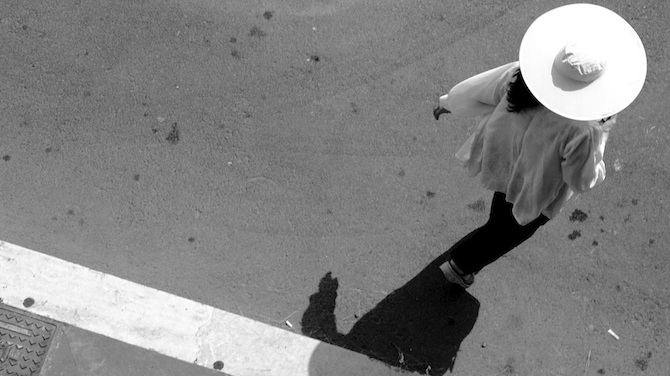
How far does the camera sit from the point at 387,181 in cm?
430

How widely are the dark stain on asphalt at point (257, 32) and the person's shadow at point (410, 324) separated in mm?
1677

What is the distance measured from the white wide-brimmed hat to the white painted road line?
2.06 metres

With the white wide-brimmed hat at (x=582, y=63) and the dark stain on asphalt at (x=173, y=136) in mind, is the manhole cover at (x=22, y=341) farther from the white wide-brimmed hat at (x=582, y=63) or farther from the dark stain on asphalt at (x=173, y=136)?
the white wide-brimmed hat at (x=582, y=63)

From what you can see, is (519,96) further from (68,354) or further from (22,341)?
(22,341)

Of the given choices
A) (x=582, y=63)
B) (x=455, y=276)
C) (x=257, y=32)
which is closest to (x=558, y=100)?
(x=582, y=63)

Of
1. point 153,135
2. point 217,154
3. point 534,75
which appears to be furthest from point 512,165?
point 153,135

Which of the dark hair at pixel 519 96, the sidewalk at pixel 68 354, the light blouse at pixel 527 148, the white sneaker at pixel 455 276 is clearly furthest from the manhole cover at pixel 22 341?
the dark hair at pixel 519 96

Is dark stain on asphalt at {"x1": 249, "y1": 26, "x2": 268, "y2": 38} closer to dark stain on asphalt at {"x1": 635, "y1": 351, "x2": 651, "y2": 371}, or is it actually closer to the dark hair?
the dark hair

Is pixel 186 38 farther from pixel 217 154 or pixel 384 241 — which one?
pixel 384 241

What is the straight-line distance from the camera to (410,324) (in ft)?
13.5

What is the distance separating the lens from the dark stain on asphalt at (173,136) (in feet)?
14.6

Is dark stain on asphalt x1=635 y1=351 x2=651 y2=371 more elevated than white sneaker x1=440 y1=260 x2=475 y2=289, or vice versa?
white sneaker x1=440 y1=260 x2=475 y2=289

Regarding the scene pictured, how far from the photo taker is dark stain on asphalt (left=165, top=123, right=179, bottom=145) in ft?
14.6

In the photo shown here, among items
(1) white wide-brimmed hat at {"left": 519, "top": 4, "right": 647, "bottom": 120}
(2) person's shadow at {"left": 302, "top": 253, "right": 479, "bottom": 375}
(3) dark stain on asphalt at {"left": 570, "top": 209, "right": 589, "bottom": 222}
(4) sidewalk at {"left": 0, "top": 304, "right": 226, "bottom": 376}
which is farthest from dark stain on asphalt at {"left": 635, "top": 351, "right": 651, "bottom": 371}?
(4) sidewalk at {"left": 0, "top": 304, "right": 226, "bottom": 376}
